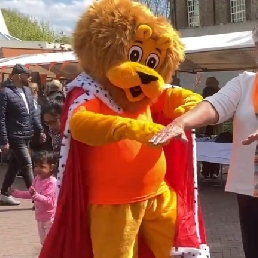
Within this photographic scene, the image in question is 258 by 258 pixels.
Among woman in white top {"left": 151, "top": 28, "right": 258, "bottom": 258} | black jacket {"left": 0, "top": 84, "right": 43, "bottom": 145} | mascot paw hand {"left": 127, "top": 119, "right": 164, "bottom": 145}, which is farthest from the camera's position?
black jacket {"left": 0, "top": 84, "right": 43, "bottom": 145}

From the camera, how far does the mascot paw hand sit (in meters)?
2.57

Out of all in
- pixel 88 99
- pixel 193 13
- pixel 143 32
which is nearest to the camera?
pixel 88 99

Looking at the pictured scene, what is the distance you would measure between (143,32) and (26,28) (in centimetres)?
6506

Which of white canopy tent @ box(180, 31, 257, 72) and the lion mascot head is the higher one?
the lion mascot head

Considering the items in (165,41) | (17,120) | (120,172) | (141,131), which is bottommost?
(17,120)

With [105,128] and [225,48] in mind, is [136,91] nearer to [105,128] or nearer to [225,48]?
[105,128]

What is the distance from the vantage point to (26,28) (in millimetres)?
65812

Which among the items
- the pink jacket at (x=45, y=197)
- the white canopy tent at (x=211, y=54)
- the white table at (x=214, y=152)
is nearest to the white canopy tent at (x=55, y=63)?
the white canopy tent at (x=211, y=54)

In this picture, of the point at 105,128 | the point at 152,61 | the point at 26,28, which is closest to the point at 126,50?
the point at 152,61

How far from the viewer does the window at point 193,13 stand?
27.1 metres

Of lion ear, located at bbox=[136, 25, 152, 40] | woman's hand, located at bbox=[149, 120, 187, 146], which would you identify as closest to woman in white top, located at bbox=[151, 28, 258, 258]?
woman's hand, located at bbox=[149, 120, 187, 146]

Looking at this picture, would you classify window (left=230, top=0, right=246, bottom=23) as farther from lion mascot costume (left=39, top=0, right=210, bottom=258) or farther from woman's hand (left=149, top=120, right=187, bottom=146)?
woman's hand (left=149, top=120, right=187, bottom=146)

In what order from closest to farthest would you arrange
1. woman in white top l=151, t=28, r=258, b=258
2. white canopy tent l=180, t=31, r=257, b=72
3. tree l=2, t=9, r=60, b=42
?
woman in white top l=151, t=28, r=258, b=258
white canopy tent l=180, t=31, r=257, b=72
tree l=2, t=9, r=60, b=42

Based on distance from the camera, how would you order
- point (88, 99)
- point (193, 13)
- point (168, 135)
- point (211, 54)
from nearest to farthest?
1. point (168, 135)
2. point (88, 99)
3. point (211, 54)
4. point (193, 13)
